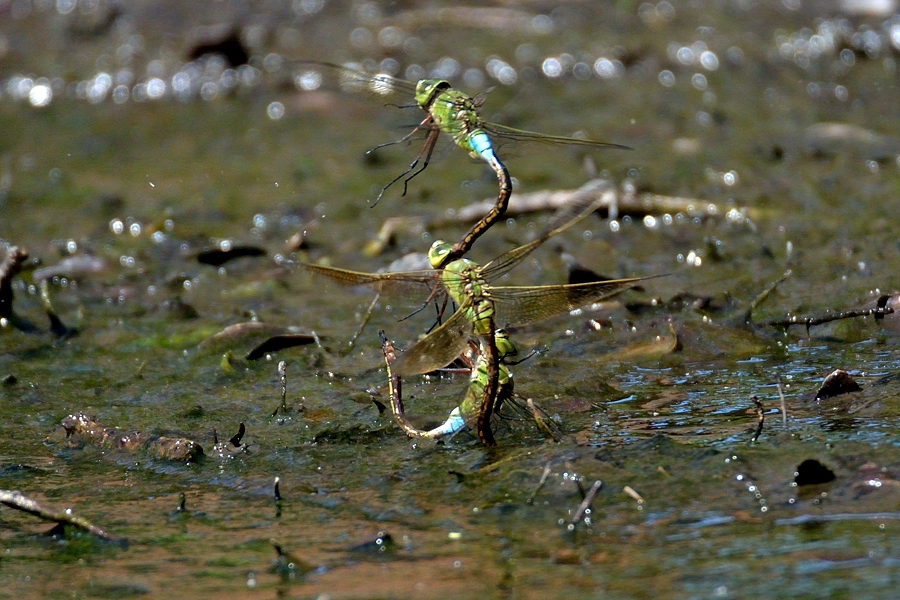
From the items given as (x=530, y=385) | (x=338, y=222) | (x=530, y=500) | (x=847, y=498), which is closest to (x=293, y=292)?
(x=338, y=222)

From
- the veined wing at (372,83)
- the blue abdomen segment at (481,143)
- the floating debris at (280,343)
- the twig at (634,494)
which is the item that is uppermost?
the veined wing at (372,83)

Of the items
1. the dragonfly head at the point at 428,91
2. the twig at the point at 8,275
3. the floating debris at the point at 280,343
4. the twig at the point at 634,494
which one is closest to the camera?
the twig at the point at 634,494

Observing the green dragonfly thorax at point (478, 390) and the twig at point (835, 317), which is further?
the twig at point (835, 317)

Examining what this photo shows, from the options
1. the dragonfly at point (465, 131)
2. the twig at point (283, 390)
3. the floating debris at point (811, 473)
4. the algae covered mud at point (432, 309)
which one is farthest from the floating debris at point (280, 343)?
the floating debris at point (811, 473)

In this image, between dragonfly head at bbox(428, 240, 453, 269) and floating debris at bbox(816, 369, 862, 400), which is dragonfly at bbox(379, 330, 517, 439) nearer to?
dragonfly head at bbox(428, 240, 453, 269)

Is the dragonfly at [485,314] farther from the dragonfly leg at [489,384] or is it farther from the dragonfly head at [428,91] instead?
the dragonfly head at [428,91]

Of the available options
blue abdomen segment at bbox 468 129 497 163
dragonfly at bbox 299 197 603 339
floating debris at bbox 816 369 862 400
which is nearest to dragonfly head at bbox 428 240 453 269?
dragonfly at bbox 299 197 603 339
